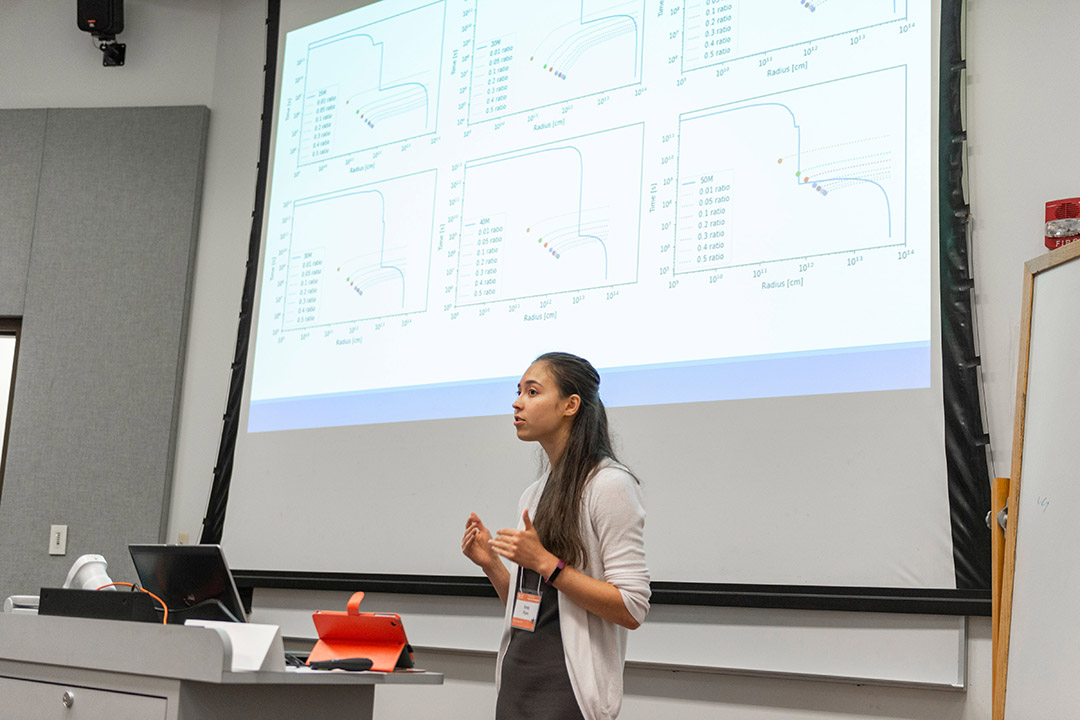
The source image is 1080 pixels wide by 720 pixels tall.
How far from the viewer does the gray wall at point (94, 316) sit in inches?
152

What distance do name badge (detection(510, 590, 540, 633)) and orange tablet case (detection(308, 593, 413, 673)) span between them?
25 cm

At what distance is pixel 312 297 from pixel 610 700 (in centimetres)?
201

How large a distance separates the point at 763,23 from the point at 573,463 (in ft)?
4.40

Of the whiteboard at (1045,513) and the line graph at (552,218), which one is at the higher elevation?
the line graph at (552,218)

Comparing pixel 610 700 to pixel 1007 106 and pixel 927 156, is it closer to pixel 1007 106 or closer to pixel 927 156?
pixel 927 156

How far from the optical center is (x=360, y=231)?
3.44m

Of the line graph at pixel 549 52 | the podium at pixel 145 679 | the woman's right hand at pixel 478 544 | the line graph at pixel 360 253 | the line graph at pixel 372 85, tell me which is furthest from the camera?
the line graph at pixel 372 85

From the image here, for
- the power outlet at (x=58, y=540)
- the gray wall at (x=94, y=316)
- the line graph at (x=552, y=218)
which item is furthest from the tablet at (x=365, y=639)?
the power outlet at (x=58, y=540)

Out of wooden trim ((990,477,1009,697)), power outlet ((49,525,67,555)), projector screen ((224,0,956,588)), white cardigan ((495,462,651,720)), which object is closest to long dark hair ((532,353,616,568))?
white cardigan ((495,462,651,720))

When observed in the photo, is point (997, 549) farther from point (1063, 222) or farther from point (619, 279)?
point (619, 279)

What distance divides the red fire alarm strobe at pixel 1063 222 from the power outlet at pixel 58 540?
3.43 meters

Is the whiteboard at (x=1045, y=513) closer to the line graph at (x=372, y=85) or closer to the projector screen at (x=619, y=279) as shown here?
the projector screen at (x=619, y=279)

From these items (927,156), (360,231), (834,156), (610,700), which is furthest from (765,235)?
(360,231)

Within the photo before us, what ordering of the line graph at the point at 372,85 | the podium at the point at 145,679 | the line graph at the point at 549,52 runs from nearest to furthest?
the podium at the point at 145,679
the line graph at the point at 549,52
the line graph at the point at 372,85
